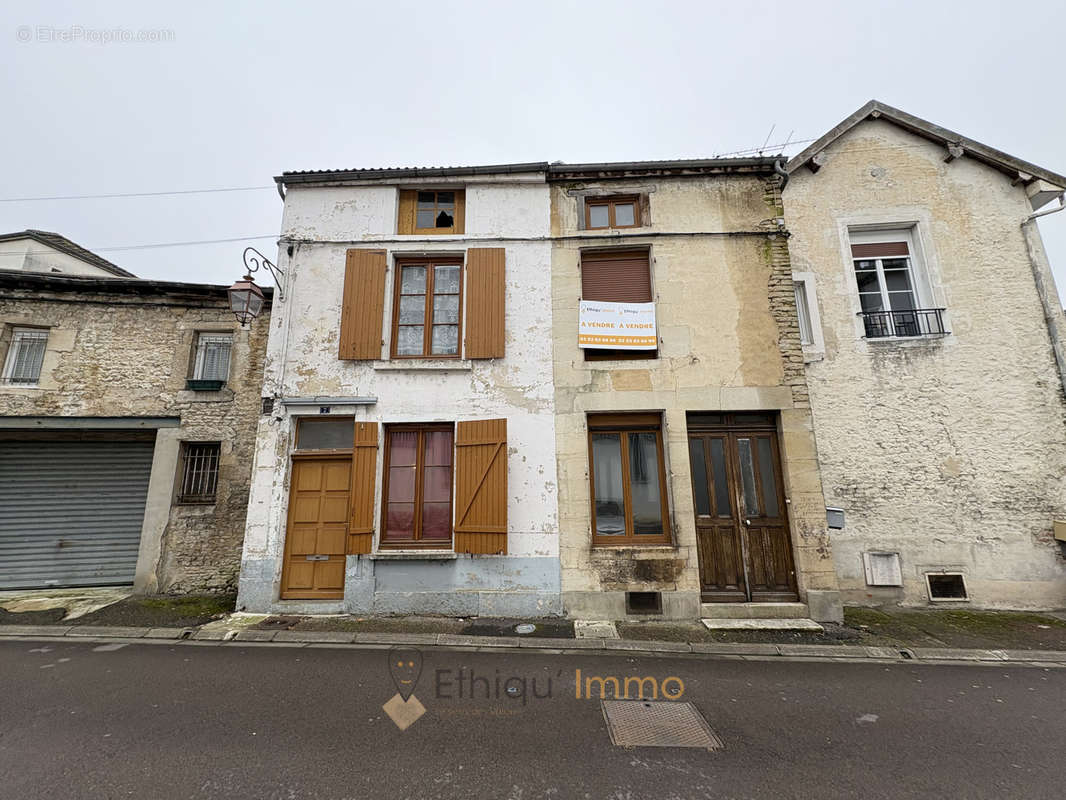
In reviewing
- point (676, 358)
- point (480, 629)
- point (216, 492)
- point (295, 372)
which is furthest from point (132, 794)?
point (676, 358)

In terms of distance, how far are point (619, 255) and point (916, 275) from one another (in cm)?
519

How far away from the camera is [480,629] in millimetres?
5770

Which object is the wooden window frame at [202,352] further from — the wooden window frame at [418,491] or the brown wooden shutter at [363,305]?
the wooden window frame at [418,491]

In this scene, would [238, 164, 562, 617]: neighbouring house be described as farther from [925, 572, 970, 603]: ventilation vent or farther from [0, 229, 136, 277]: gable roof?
[0, 229, 136, 277]: gable roof

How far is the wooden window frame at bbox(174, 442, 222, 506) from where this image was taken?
7793 mm

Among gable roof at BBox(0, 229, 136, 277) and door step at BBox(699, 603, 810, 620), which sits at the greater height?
gable roof at BBox(0, 229, 136, 277)

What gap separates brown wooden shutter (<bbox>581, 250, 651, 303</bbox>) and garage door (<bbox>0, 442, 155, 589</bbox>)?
339 inches

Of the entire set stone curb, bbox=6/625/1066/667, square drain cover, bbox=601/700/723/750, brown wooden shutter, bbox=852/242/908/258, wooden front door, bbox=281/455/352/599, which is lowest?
square drain cover, bbox=601/700/723/750

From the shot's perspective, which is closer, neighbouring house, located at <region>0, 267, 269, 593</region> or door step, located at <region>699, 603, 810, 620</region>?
door step, located at <region>699, 603, 810, 620</region>

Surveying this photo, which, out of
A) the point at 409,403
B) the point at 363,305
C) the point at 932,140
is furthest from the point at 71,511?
the point at 932,140

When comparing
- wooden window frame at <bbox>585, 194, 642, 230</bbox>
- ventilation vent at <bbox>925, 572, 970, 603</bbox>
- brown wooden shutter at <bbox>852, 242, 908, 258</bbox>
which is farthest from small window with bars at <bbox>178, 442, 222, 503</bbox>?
brown wooden shutter at <bbox>852, 242, 908, 258</bbox>

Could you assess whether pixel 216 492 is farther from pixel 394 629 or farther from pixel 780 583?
pixel 780 583

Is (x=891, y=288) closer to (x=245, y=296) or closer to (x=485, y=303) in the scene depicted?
(x=485, y=303)

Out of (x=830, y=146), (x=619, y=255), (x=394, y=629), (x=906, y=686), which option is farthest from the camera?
(x=830, y=146)
